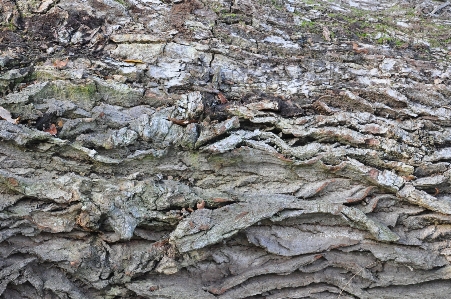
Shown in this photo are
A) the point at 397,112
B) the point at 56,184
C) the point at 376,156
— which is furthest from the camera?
the point at 397,112

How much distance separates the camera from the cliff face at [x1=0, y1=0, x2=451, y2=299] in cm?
494

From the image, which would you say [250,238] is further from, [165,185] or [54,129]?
[54,129]

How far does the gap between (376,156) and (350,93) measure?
1014 millimetres

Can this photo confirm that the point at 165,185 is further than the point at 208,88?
No

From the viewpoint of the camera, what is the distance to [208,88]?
5.78 meters

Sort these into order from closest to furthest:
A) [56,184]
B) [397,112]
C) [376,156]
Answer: [56,184] < [376,156] < [397,112]

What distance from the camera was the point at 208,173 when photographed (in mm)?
5457

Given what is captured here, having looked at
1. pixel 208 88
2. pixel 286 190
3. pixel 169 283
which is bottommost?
pixel 169 283

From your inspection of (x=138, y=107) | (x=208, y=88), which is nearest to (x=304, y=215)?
(x=208, y=88)

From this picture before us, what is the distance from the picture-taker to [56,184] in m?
4.92

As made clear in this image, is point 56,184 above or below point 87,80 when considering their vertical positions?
below

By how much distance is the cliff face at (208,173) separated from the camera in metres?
4.94

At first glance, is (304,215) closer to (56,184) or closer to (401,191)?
(401,191)

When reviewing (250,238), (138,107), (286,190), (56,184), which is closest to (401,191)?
(286,190)
